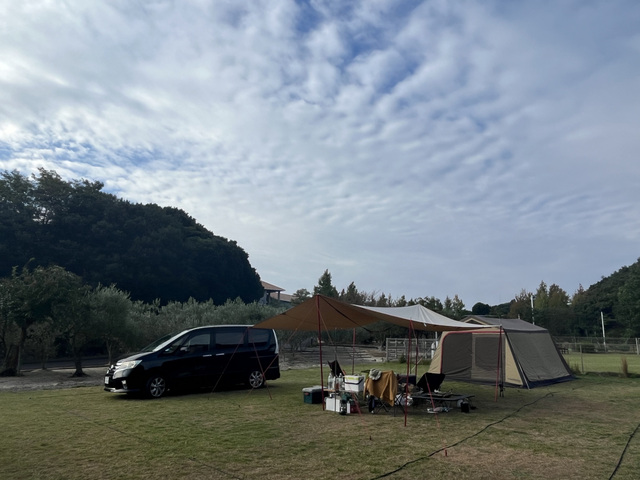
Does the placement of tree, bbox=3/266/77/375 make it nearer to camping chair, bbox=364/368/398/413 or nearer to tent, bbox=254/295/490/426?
tent, bbox=254/295/490/426

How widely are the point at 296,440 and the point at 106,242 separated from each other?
34316 millimetres

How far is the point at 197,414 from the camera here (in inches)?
326

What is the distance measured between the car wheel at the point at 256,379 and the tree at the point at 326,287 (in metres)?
26.9

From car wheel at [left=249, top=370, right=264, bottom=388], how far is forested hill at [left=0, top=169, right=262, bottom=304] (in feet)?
86.7

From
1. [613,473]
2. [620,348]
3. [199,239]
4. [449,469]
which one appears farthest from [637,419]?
[199,239]

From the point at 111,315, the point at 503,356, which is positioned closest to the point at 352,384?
the point at 503,356

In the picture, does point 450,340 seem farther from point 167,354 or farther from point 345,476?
point 345,476

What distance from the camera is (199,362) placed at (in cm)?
1080

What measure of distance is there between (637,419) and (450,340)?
6696mm

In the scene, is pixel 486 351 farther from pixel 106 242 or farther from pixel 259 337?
pixel 106 242

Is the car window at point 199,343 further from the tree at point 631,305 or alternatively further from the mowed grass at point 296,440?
the tree at point 631,305

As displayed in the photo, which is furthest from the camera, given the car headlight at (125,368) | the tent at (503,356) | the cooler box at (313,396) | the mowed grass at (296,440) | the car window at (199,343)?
the tent at (503,356)

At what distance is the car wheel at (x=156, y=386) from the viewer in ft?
32.9

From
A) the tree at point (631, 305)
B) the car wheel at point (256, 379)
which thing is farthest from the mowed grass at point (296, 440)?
the tree at point (631, 305)
